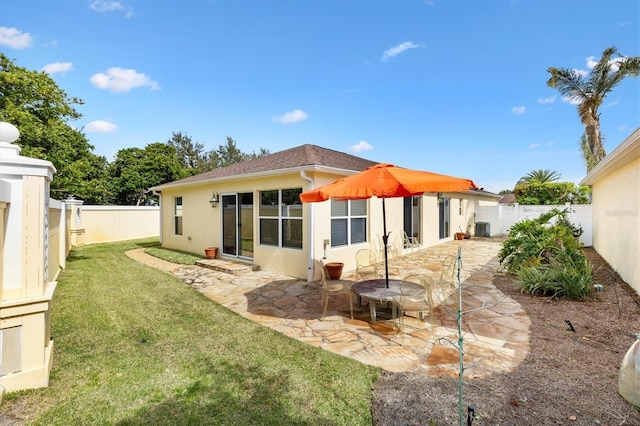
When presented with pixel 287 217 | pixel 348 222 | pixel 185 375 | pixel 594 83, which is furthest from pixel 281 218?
pixel 594 83

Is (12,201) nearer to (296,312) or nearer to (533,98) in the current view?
(296,312)

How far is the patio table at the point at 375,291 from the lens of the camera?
4867 millimetres

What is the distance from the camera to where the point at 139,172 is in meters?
27.6

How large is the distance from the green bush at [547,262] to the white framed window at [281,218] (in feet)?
18.4


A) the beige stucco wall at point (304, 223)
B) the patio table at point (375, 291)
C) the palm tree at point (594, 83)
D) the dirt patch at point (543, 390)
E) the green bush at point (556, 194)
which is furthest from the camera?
the green bush at point (556, 194)

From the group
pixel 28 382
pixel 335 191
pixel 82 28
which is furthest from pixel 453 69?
pixel 28 382

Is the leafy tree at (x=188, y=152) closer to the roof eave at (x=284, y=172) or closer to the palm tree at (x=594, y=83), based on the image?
the roof eave at (x=284, y=172)

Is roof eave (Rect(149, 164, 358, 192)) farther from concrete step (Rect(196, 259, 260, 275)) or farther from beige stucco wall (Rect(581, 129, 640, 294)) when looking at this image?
beige stucco wall (Rect(581, 129, 640, 294))

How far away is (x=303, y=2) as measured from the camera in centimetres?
980

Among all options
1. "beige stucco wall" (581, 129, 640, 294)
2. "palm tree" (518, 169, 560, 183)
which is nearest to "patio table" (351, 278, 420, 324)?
"beige stucco wall" (581, 129, 640, 294)

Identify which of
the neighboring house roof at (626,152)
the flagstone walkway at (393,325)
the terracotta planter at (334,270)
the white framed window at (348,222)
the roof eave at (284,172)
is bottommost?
the flagstone walkway at (393,325)

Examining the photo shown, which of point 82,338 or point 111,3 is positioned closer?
point 82,338

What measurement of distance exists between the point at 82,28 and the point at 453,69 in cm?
1310

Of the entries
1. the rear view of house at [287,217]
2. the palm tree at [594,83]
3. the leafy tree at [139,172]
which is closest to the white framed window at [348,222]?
the rear view of house at [287,217]
